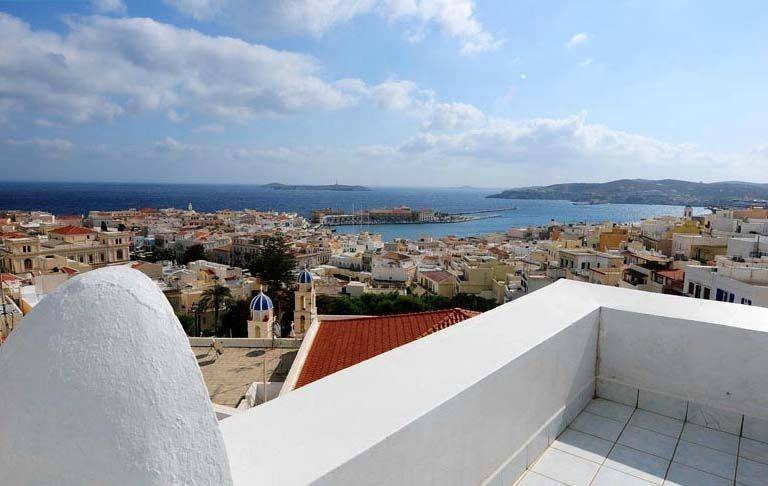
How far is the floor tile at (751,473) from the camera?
180cm

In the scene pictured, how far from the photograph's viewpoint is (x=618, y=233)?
33844 millimetres

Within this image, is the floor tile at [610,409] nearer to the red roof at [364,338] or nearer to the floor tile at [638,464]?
the floor tile at [638,464]

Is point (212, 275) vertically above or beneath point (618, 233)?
beneath

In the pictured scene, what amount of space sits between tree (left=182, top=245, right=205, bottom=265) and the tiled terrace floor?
4545 centimetres

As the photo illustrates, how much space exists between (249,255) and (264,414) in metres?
44.5

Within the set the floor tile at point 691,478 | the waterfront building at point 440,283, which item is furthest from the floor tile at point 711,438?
the waterfront building at point 440,283

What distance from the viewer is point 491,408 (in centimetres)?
155

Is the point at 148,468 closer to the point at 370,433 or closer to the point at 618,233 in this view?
the point at 370,433

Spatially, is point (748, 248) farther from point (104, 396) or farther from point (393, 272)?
point (104, 396)

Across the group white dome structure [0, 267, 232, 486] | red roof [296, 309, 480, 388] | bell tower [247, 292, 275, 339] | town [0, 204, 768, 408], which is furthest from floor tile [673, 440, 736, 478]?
bell tower [247, 292, 275, 339]

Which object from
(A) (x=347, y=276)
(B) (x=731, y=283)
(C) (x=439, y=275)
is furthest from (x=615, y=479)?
(A) (x=347, y=276)

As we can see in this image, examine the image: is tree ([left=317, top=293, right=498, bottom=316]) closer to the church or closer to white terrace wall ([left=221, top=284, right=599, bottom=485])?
the church

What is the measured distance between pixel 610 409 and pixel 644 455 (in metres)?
0.35

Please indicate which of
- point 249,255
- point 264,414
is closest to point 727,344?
point 264,414
